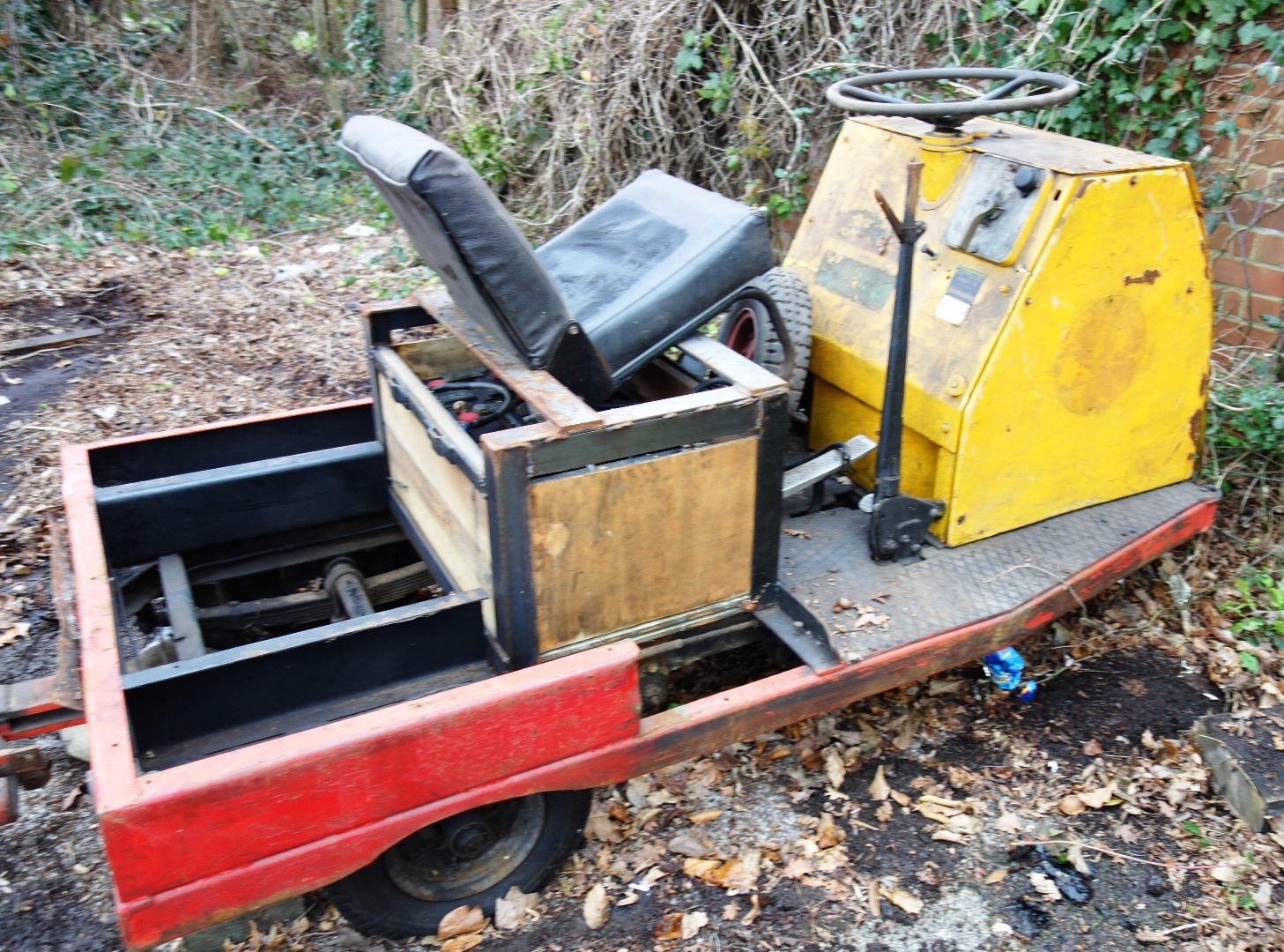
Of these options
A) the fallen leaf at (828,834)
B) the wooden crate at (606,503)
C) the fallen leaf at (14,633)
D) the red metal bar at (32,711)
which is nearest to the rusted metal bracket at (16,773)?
the red metal bar at (32,711)

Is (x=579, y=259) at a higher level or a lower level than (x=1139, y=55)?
lower

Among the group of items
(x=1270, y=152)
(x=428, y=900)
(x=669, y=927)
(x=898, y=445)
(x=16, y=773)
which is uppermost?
(x=1270, y=152)

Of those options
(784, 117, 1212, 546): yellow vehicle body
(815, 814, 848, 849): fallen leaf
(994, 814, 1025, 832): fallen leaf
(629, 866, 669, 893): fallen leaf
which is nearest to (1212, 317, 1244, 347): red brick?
(784, 117, 1212, 546): yellow vehicle body

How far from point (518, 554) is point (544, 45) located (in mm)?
5357

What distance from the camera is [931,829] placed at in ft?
9.78

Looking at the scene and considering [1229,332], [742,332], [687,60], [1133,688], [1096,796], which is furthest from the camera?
[687,60]

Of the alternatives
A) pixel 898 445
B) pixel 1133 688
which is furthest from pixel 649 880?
pixel 1133 688

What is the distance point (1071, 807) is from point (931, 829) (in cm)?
43

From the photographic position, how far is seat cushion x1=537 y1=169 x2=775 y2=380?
2824 mm

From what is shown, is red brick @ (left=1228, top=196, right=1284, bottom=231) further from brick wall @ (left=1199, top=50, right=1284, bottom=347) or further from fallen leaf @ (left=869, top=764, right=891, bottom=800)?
fallen leaf @ (left=869, top=764, right=891, bottom=800)

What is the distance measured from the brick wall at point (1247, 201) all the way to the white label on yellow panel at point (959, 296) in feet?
6.08

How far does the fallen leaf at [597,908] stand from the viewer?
8.85ft

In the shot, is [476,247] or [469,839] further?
[469,839]

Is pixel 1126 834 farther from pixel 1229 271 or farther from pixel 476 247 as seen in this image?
pixel 1229 271
